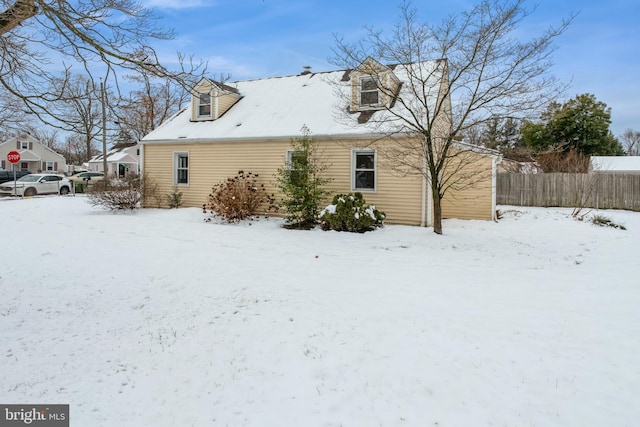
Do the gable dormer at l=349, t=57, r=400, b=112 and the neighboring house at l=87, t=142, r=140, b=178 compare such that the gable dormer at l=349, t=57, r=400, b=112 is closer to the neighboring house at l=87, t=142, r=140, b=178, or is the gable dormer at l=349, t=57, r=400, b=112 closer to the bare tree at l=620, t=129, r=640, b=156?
the neighboring house at l=87, t=142, r=140, b=178

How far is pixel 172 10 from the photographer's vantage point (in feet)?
19.6

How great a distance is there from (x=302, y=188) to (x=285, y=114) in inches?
152

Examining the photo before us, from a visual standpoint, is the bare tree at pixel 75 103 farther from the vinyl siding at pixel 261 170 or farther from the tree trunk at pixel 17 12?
the vinyl siding at pixel 261 170

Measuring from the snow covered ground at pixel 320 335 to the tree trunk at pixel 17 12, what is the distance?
11.5 ft

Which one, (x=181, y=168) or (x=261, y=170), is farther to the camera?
(x=181, y=168)

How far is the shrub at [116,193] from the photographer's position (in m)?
14.6

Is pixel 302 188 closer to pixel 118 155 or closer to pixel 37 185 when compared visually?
pixel 37 185

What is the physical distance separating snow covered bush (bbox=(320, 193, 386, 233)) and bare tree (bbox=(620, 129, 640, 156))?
58.6 meters

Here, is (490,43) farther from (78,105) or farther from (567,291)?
(78,105)

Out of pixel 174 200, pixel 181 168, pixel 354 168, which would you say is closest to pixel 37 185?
pixel 181 168

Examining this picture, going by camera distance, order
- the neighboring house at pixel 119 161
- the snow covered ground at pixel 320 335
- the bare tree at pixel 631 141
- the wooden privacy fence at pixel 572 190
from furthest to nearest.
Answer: the bare tree at pixel 631 141 < the neighboring house at pixel 119 161 < the wooden privacy fence at pixel 572 190 < the snow covered ground at pixel 320 335

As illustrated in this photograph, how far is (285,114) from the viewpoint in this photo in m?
14.4

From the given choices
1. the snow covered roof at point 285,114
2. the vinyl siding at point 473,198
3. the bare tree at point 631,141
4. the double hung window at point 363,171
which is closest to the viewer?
the double hung window at point 363,171

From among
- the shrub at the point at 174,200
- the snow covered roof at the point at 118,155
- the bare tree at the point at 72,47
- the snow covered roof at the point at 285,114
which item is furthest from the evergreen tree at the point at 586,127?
the snow covered roof at the point at 118,155
